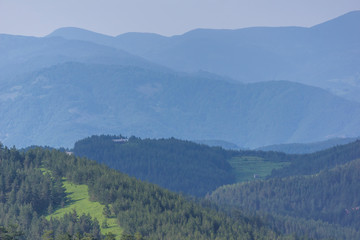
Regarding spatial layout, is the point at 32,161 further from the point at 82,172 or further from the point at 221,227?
the point at 221,227

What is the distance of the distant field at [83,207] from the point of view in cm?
15555

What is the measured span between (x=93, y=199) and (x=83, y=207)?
11.9 ft

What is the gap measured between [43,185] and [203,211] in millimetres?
34250

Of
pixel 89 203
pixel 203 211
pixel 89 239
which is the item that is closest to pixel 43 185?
pixel 89 203

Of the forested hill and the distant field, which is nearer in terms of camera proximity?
the forested hill

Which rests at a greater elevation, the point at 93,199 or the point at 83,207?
the point at 93,199

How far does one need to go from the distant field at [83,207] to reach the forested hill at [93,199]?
137cm

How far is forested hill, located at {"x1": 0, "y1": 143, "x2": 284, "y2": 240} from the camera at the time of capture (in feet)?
501

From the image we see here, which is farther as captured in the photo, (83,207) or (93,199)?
(93,199)

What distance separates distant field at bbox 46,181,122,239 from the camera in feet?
510

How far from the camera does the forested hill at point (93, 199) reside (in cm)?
15262

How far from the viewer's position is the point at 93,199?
169 meters

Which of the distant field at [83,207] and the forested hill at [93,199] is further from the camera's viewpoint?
the distant field at [83,207]

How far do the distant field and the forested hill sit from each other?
1374 millimetres
